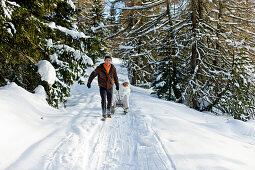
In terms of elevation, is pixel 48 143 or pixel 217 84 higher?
Result: pixel 217 84

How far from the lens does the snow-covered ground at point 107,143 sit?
299 cm

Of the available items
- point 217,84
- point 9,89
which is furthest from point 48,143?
point 217,84

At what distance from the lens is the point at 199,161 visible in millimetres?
2994

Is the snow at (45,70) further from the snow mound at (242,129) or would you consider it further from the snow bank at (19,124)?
the snow mound at (242,129)

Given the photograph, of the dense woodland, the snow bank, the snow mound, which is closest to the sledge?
the dense woodland

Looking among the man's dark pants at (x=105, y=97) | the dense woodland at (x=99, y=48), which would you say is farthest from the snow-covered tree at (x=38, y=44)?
the man's dark pants at (x=105, y=97)

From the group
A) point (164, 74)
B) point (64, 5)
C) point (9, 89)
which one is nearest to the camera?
point (9, 89)

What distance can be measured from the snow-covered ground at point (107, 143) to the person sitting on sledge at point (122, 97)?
3.19ft

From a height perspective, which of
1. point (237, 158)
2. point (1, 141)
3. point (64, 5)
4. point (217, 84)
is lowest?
point (237, 158)

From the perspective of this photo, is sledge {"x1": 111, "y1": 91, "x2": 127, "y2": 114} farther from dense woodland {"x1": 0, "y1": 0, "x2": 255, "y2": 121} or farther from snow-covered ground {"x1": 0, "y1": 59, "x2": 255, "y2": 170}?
dense woodland {"x1": 0, "y1": 0, "x2": 255, "y2": 121}

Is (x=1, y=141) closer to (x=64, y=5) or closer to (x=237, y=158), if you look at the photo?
(x=237, y=158)

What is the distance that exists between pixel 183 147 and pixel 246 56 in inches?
259

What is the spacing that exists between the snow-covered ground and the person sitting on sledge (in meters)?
0.97

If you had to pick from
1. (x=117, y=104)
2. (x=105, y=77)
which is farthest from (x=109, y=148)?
(x=117, y=104)
